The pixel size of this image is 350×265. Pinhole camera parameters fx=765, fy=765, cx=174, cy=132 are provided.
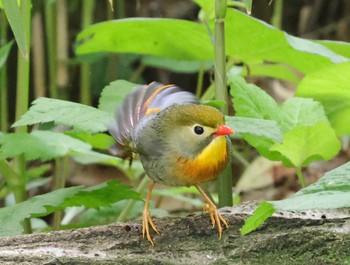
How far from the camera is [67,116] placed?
1914mm

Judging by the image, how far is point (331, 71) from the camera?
2170 mm

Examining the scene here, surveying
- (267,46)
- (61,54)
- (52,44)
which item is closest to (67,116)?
(267,46)

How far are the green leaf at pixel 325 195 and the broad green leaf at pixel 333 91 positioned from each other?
60cm

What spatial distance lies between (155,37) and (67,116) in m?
0.73

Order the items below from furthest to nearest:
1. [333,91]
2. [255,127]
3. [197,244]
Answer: [333,91] < [255,127] < [197,244]

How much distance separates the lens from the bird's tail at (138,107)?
6.38 feet

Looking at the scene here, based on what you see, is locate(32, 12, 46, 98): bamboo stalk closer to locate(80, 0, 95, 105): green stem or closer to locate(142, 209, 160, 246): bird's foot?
locate(80, 0, 95, 105): green stem

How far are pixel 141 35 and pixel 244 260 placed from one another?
3.66 ft

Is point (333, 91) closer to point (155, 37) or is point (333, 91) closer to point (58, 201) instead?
point (155, 37)

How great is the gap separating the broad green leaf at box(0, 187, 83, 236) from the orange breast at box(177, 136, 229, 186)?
1.20 ft

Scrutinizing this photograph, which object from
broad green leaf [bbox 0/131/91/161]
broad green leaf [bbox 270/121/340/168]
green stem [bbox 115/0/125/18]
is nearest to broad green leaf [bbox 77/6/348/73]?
broad green leaf [bbox 270/121/340/168]

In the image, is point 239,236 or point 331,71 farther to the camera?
point 331,71

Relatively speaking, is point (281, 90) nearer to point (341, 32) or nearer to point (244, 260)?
point (341, 32)

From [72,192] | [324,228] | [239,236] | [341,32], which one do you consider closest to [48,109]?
[72,192]
